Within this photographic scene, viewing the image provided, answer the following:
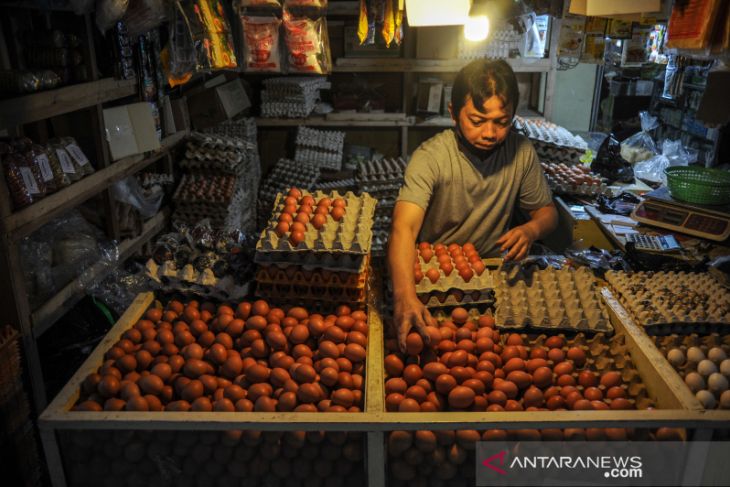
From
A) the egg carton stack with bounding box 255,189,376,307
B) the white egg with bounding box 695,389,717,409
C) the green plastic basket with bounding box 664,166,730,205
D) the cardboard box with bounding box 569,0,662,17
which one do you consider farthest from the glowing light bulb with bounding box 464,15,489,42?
the white egg with bounding box 695,389,717,409

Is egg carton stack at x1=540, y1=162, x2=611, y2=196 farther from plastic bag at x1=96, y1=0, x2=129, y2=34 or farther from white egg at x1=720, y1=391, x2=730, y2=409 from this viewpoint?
plastic bag at x1=96, y1=0, x2=129, y2=34

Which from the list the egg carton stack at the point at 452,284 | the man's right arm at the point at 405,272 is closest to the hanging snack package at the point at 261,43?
the man's right arm at the point at 405,272

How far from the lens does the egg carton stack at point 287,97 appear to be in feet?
21.1

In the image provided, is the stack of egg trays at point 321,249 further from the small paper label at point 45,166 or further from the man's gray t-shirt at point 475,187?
the small paper label at point 45,166

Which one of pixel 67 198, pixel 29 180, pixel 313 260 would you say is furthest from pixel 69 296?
pixel 313 260

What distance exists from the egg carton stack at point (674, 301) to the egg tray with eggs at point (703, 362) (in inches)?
2.0

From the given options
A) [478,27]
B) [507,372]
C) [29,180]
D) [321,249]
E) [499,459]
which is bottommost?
[499,459]

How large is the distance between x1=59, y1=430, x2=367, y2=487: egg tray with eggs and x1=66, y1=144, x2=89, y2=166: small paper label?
83.5 inches

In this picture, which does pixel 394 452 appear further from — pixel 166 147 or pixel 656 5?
pixel 166 147

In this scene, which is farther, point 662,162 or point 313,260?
point 662,162

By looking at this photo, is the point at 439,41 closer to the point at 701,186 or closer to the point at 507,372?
the point at 701,186

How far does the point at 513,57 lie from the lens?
6359 millimetres

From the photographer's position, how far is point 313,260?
2.38 meters

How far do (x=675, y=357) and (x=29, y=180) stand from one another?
320cm
